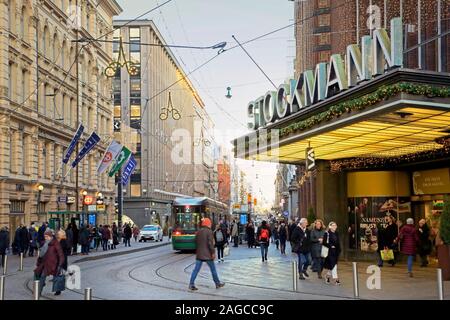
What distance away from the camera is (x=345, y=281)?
65.2ft

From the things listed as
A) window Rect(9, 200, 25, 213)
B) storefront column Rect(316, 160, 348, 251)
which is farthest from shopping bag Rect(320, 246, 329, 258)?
window Rect(9, 200, 25, 213)

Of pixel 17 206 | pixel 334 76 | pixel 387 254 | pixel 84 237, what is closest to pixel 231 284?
pixel 387 254

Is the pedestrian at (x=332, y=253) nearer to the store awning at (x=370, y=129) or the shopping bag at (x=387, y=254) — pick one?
the store awning at (x=370, y=129)

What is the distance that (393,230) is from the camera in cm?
2434

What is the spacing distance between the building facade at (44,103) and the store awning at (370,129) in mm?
15347

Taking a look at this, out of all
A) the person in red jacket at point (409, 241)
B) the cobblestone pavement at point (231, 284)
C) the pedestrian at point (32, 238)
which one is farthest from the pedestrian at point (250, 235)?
the person in red jacket at point (409, 241)

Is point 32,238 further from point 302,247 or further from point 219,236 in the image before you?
point 302,247

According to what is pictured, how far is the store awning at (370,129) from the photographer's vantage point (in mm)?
17469

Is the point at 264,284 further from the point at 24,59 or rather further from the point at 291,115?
Result: the point at 24,59

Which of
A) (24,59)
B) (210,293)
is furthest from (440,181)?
Result: (24,59)

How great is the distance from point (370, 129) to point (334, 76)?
8.61 ft

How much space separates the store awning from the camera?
17469mm

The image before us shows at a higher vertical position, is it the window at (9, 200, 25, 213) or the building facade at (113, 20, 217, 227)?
the building facade at (113, 20, 217, 227)

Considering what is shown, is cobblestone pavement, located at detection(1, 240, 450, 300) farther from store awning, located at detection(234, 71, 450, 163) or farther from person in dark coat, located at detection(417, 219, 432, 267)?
store awning, located at detection(234, 71, 450, 163)
